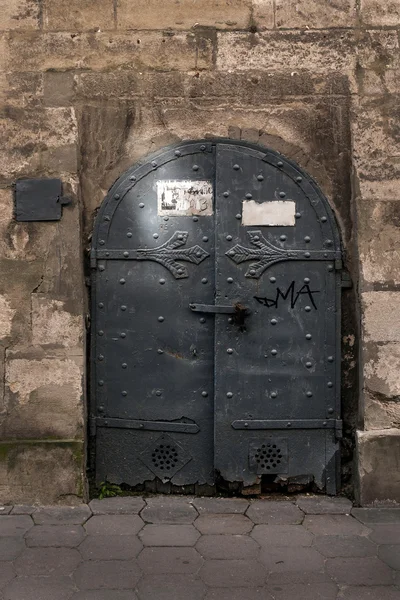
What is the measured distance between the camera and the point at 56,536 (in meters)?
3.64

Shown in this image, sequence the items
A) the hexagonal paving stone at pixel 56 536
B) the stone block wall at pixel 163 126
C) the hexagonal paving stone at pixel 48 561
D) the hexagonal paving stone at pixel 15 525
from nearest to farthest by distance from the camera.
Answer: the hexagonal paving stone at pixel 48 561, the hexagonal paving stone at pixel 56 536, the hexagonal paving stone at pixel 15 525, the stone block wall at pixel 163 126

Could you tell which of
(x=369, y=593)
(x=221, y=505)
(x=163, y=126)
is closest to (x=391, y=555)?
(x=369, y=593)

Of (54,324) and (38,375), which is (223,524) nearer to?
(38,375)

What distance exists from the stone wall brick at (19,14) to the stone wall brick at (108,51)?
56 millimetres

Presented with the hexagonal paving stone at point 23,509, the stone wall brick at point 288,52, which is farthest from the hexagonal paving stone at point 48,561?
the stone wall brick at point 288,52

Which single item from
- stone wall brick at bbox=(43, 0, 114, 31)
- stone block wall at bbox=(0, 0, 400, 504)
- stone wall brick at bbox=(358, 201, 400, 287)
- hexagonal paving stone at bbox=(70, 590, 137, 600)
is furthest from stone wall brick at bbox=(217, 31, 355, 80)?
hexagonal paving stone at bbox=(70, 590, 137, 600)

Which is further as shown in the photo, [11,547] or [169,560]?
[11,547]

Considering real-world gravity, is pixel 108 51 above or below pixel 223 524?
above

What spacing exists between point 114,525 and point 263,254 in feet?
5.67

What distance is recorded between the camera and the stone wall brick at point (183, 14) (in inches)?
162

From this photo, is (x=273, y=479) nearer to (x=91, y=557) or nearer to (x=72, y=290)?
(x=91, y=557)

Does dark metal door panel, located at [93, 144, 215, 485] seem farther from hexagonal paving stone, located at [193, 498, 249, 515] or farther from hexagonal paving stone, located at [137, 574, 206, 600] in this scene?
hexagonal paving stone, located at [137, 574, 206, 600]

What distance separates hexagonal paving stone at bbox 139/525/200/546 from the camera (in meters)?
3.57

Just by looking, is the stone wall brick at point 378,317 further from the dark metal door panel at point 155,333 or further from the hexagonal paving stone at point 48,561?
the hexagonal paving stone at point 48,561
